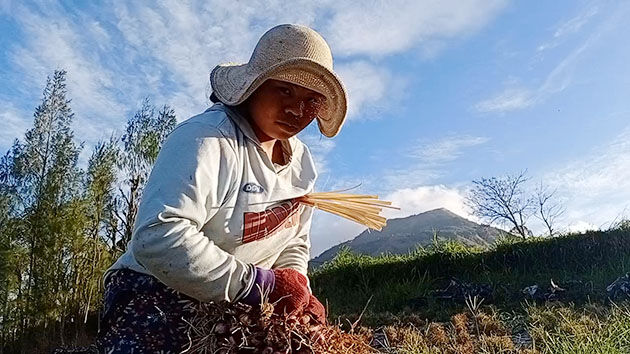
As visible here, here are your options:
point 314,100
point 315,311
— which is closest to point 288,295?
point 315,311

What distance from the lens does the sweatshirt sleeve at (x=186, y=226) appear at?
1029 millimetres

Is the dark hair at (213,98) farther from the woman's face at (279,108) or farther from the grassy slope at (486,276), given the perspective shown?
the grassy slope at (486,276)

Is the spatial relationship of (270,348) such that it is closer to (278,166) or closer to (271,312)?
(271,312)

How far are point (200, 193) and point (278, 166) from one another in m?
0.31

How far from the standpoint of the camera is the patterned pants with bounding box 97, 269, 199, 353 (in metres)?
1.12

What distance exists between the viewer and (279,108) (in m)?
1.28

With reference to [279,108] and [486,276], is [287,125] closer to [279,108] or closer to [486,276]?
[279,108]

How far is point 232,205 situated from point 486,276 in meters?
5.73

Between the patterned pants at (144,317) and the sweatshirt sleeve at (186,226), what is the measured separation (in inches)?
3.2

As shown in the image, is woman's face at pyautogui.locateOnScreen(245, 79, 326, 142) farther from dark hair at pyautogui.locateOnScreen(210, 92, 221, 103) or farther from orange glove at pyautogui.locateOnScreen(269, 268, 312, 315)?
orange glove at pyautogui.locateOnScreen(269, 268, 312, 315)

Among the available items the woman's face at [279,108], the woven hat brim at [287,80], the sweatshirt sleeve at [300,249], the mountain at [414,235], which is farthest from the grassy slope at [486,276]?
the woman's face at [279,108]

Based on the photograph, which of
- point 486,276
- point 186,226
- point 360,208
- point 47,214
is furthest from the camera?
point 47,214

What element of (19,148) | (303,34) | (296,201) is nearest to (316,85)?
(303,34)

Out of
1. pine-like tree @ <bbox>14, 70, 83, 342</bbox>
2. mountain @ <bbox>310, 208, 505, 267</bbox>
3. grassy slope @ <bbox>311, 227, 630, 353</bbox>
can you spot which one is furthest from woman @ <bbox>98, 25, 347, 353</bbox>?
pine-like tree @ <bbox>14, 70, 83, 342</bbox>
